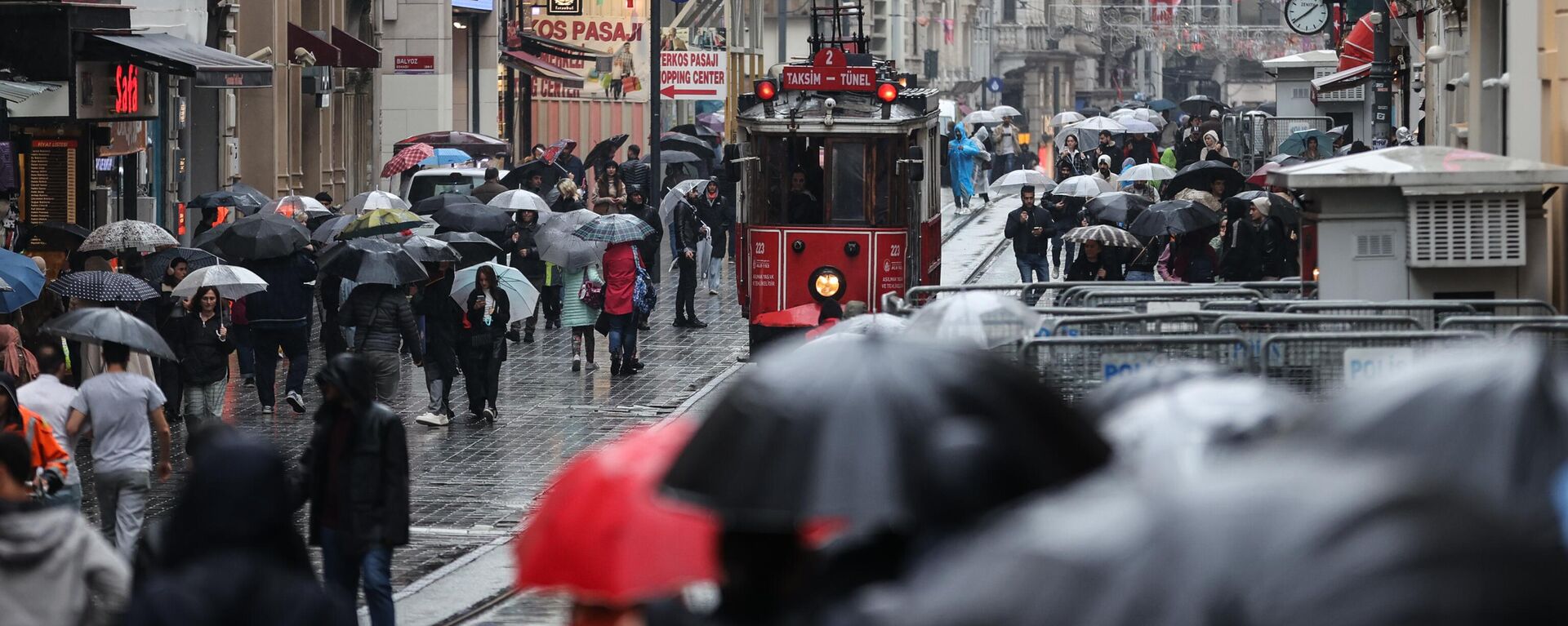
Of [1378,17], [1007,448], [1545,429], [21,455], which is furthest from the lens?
[1378,17]

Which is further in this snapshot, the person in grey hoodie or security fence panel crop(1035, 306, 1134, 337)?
security fence panel crop(1035, 306, 1134, 337)

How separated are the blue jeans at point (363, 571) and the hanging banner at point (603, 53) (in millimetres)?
38284

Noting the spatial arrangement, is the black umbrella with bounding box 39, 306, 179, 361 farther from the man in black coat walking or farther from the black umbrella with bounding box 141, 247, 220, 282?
the black umbrella with bounding box 141, 247, 220, 282

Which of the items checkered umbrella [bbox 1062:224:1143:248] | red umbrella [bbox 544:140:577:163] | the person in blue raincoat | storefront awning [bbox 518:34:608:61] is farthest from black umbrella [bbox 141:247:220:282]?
storefront awning [bbox 518:34:608:61]

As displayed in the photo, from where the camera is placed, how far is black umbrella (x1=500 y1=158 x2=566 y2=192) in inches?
1192

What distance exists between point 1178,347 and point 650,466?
3926 millimetres

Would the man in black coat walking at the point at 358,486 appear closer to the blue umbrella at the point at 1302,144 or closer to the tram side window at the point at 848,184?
the tram side window at the point at 848,184

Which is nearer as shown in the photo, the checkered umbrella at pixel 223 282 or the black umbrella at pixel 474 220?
the checkered umbrella at pixel 223 282

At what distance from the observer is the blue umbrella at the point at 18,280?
14.6m

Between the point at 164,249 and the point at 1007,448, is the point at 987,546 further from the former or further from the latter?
the point at 164,249

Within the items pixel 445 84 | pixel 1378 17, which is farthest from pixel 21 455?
pixel 445 84

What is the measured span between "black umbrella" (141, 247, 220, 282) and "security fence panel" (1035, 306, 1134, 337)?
8.42 metres

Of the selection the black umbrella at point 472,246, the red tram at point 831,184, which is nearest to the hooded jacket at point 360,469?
the black umbrella at point 472,246

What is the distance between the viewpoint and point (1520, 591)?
1.75 metres
